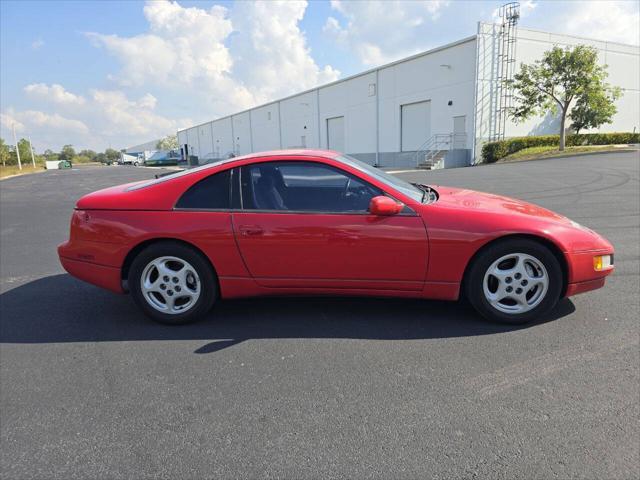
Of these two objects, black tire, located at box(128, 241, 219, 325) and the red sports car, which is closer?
the red sports car

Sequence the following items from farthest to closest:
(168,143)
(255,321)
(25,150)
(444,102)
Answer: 1. (168,143)
2. (25,150)
3. (444,102)
4. (255,321)

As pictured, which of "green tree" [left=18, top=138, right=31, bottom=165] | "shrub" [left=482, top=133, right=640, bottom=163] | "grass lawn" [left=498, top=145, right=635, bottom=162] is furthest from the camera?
"green tree" [left=18, top=138, right=31, bottom=165]

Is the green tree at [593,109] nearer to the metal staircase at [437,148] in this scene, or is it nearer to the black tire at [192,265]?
the metal staircase at [437,148]

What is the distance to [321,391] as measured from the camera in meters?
2.65

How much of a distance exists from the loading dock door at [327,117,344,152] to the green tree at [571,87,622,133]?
18.8m

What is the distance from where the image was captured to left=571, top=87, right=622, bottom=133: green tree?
27.0 metres

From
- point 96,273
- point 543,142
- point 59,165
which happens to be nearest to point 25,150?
Answer: point 59,165

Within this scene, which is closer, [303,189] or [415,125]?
[303,189]

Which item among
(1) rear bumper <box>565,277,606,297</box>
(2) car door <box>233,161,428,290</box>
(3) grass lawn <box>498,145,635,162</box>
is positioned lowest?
(1) rear bumper <box>565,277,606,297</box>

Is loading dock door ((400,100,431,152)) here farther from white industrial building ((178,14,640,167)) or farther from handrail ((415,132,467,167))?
handrail ((415,132,467,167))

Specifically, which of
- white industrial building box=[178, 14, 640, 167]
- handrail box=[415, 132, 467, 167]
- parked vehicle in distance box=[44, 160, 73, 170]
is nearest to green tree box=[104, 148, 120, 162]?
parked vehicle in distance box=[44, 160, 73, 170]

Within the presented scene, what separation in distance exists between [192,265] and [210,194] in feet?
1.97

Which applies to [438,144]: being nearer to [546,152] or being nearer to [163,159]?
[546,152]

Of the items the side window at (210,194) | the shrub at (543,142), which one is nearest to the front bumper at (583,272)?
the side window at (210,194)
